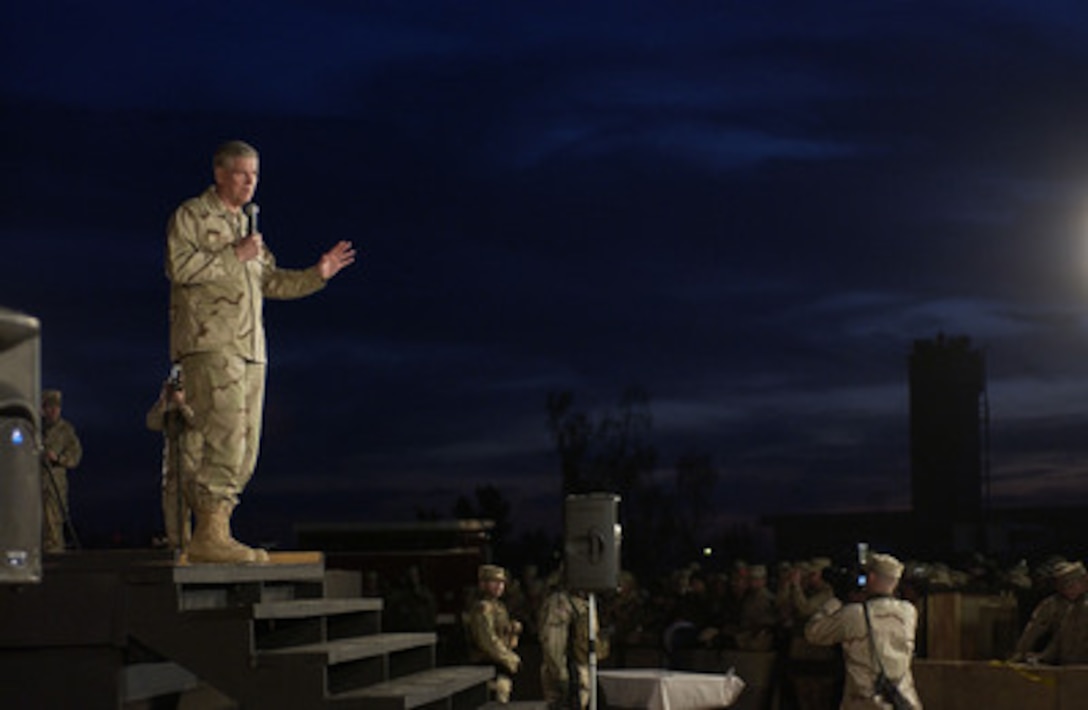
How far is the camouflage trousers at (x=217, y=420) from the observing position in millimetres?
11086

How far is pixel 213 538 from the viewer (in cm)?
1111

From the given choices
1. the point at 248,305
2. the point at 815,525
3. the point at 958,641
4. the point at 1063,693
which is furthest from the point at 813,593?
the point at 815,525

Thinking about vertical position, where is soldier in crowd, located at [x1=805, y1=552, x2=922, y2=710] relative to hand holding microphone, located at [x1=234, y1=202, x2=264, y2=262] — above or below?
below

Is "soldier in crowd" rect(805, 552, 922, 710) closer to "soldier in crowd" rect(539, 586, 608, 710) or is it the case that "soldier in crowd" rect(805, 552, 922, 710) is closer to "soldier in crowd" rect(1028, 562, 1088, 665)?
"soldier in crowd" rect(1028, 562, 1088, 665)

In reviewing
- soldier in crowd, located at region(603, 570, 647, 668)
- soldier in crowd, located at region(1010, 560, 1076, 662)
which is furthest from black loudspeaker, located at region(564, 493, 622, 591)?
soldier in crowd, located at region(603, 570, 647, 668)

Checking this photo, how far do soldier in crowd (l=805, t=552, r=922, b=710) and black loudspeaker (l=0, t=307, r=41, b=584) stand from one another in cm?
926

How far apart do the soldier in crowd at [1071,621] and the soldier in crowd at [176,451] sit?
8.46m

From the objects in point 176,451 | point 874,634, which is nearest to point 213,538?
point 176,451

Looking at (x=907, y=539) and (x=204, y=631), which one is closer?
(x=204, y=631)

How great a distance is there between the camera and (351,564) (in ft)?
76.6

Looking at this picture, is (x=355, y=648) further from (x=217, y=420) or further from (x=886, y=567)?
(x=886, y=567)

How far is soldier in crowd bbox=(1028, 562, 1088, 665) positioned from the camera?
17109 mm

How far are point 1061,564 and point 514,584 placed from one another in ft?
27.2

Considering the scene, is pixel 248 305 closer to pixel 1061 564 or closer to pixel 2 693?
pixel 2 693
